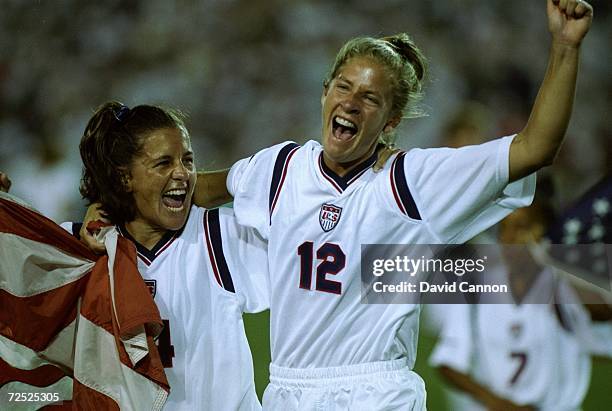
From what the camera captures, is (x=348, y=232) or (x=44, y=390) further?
(x=44, y=390)

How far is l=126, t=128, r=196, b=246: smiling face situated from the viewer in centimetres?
197

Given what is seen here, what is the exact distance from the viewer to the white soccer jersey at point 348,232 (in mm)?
1729

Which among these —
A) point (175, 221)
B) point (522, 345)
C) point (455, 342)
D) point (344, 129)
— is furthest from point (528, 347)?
point (175, 221)

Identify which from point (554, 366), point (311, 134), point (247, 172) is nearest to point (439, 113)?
point (311, 134)

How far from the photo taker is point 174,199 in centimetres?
198

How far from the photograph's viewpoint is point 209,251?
1.99 meters

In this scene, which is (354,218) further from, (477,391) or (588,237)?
(588,237)

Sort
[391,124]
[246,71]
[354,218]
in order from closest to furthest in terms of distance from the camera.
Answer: [354,218]
[391,124]
[246,71]

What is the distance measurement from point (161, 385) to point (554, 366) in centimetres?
130

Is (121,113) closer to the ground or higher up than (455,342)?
higher up

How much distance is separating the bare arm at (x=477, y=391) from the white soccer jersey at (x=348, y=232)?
0.85m

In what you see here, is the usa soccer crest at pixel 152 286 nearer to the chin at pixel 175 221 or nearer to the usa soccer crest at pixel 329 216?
the chin at pixel 175 221

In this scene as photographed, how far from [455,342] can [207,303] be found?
99 cm

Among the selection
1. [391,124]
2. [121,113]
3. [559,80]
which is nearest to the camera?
[559,80]
